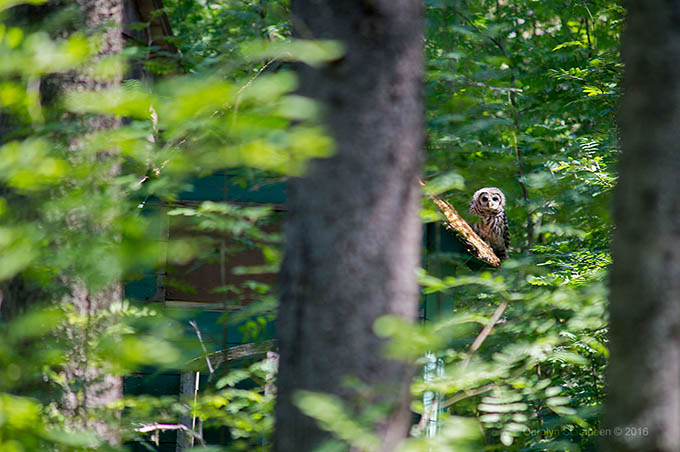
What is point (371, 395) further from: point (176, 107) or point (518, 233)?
point (518, 233)

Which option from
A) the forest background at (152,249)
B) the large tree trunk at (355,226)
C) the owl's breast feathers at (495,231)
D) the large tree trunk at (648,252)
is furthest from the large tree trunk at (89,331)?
the owl's breast feathers at (495,231)

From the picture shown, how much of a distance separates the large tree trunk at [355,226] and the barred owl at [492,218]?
4003 millimetres

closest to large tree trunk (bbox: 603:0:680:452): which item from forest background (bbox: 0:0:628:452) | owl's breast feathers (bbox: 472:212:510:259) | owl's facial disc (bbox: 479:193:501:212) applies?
forest background (bbox: 0:0:628:452)

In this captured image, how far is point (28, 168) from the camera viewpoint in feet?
5.40

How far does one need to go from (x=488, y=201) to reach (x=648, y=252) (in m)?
4.15

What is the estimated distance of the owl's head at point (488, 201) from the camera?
636 centimetres

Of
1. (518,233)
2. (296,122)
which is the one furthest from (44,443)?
(518,233)

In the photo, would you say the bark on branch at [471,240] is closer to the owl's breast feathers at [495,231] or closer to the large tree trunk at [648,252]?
the owl's breast feathers at [495,231]

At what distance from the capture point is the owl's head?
20.9ft

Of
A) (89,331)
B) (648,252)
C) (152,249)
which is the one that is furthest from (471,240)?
(152,249)

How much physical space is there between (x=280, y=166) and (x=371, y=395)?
86cm

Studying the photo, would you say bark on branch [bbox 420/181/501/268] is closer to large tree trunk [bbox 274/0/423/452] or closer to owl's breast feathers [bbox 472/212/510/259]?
owl's breast feathers [bbox 472/212/510/259]

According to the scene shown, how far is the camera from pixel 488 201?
637 centimetres

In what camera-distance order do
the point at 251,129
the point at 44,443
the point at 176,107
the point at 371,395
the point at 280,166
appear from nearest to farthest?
1. the point at 176,107
2. the point at 251,129
3. the point at 280,166
4. the point at 44,443
5. the point at 371,395
